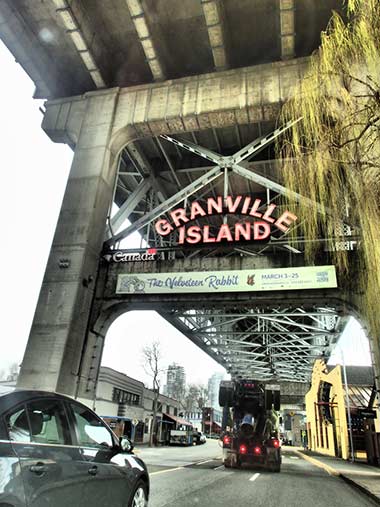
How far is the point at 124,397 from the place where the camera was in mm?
40188

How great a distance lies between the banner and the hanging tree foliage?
2554 millimetres

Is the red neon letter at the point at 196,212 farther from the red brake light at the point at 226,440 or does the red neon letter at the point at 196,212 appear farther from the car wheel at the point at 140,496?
the car wheel at the point at 140,496

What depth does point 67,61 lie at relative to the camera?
57.3 feet

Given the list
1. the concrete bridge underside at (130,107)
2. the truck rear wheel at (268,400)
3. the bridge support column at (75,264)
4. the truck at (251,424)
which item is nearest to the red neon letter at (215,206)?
the concrete bridge underside at (130,107)

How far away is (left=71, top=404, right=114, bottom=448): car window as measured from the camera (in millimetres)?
4062

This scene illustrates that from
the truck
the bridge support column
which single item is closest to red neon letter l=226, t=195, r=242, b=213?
the bridge support column

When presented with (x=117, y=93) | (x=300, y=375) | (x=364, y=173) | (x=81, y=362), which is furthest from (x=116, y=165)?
(x=300, y=375)

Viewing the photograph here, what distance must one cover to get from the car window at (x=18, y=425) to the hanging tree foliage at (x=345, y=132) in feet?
20.5

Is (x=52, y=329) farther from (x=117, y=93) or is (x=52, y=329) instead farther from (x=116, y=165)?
(x=117, y=93)

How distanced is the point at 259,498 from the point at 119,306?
8.22m

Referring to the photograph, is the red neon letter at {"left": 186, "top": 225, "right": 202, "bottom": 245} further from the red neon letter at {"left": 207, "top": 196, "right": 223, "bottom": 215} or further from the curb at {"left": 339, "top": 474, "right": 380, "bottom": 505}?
the curb at {"left": 339, "top": 474, "right": 380, "bottom": 505}

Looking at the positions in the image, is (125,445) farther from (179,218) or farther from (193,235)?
(179,218)

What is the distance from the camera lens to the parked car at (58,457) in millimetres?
2955

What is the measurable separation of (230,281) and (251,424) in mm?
6858
